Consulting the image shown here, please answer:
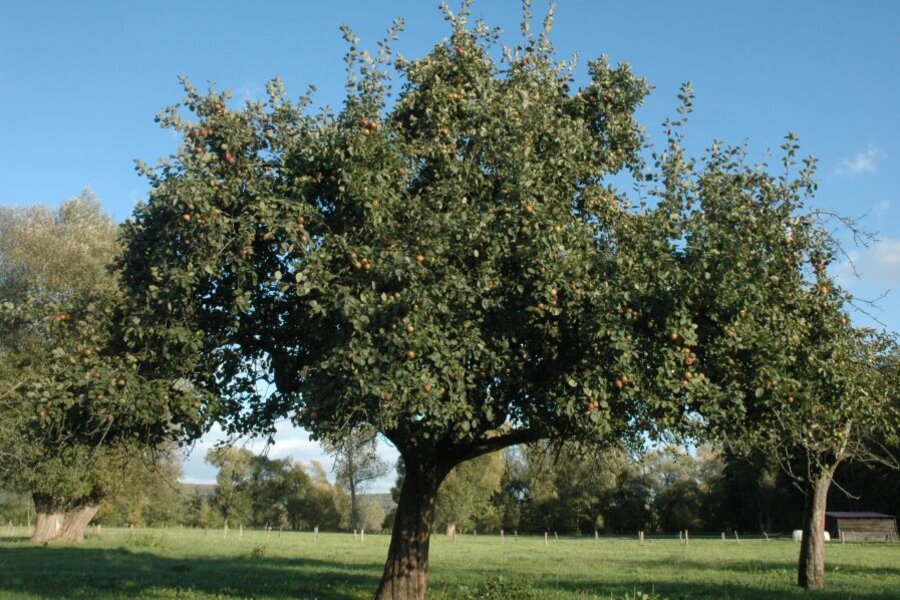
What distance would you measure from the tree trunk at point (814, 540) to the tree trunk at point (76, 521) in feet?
136

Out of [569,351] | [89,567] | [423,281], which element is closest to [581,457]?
[569,351]

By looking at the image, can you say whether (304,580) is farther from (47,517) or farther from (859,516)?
(859,516)

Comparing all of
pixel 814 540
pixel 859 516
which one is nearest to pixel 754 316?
pixel 814 540

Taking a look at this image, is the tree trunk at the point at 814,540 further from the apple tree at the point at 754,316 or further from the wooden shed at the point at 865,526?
the wooden shed at the point at 865,526

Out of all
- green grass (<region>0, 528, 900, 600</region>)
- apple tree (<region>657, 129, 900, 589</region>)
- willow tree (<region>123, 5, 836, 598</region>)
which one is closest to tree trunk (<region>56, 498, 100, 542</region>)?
green grass (<region>0, 528, 900, 600</region>)

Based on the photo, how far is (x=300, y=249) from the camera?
12.6 meters

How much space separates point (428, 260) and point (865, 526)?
8096cm

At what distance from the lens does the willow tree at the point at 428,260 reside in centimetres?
1155

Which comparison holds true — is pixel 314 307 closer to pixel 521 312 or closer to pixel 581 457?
pixel 521 312

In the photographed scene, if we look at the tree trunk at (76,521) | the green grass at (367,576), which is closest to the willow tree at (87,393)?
the green grass at (367,576)

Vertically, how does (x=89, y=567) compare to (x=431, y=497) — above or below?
below

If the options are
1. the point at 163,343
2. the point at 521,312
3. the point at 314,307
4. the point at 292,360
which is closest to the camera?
the point at 314,307

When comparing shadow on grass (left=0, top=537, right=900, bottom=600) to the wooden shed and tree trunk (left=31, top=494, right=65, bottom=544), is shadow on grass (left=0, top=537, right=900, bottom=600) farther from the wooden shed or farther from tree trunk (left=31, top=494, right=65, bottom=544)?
the wooden shed

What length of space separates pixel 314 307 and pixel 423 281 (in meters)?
1.78
